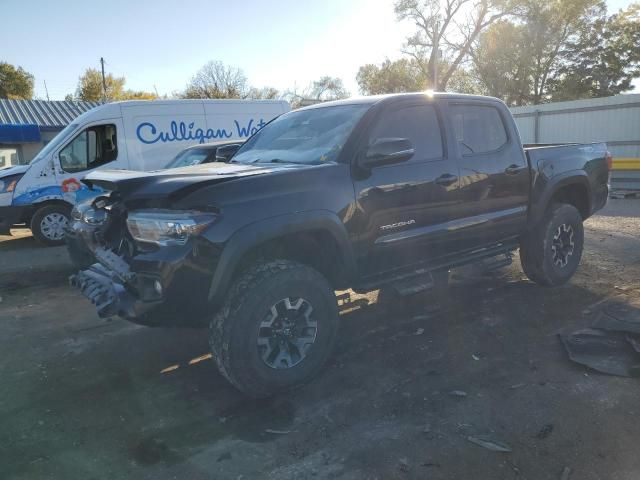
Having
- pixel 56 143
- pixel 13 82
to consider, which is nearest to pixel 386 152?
pixel 56 143

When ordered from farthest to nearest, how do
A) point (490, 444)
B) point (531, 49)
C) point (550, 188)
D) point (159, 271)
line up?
1. point (531, 49)
2. point (550, 188)
3. point (159, 271)
4. point (490, 444)

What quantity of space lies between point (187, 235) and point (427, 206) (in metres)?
Result: 2.01

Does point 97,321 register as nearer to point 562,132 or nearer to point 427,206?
point 427,206

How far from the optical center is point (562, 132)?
18.8 m

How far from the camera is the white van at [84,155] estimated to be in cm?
926

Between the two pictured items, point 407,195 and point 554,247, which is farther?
point 554,247

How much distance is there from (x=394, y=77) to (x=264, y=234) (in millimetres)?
44239

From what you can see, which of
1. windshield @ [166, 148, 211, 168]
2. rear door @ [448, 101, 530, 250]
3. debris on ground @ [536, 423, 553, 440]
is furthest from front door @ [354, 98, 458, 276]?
windshield @ [166, 148, 211, 168]

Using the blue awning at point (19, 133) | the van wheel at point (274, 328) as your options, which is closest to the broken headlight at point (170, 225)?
Result: the van wheel at point (274, 328)

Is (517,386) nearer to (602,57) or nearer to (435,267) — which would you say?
(435,267)

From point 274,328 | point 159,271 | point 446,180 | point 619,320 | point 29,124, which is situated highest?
point 29,124

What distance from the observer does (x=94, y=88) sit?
51844 mm

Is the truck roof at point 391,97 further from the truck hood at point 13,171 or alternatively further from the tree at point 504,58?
the tree at point 504,58

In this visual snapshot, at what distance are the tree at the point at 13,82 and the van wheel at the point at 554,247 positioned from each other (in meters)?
48.8
